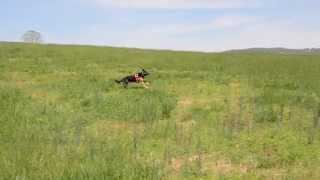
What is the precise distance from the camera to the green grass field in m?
12.6

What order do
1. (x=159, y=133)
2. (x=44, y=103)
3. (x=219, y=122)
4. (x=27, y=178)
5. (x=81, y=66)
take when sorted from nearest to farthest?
(x=27, y=178) → (x=159, y=133) → (x=219, y=122) → (x=44, y=103) → (x=81, y=66)

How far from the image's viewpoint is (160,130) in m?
17.4

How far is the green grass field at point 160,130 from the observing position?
41.5 ft

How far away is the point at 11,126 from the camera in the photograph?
678 inches

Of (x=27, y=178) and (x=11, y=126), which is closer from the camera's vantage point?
(x=27, y=178)

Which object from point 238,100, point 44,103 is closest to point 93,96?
point 44,103

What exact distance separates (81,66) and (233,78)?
13406mm

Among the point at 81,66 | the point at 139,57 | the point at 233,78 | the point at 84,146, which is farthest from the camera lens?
the point at 139,57

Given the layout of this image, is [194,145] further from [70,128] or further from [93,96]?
[93,96]

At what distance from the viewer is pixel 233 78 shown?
3541cm

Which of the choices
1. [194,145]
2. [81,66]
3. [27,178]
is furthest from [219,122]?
[81,66]

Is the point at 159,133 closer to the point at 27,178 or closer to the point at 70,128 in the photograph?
the point at 70,128

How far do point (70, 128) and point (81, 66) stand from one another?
1080 inches

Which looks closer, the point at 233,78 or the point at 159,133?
the point at 159,133
